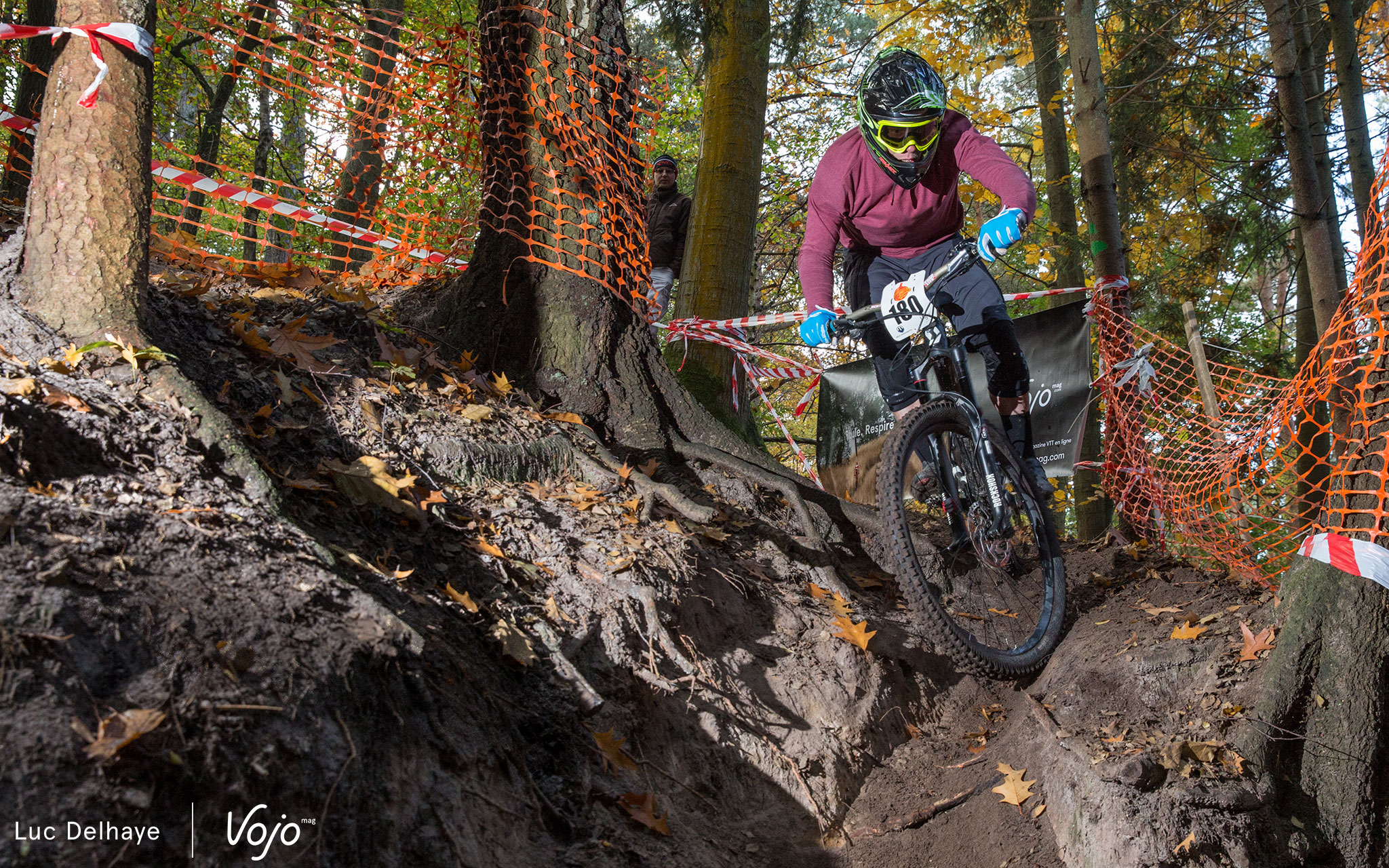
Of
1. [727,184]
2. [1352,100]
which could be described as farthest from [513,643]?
[1352,100]

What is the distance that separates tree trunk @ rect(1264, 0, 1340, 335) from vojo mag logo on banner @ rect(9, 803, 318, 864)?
258 inches

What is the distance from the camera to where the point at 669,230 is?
8062 millimetres

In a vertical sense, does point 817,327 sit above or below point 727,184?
below

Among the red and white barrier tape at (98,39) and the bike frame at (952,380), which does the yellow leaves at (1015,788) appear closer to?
the bike frame at (952,380)

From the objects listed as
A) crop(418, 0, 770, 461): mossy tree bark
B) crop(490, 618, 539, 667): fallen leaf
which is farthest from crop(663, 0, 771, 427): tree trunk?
crop(490, 618, 539, 667): fallen leaf

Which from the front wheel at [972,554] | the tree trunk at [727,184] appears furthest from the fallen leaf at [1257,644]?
the tree trunk at [727,184]

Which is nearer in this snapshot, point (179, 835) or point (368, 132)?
point (179, 835)

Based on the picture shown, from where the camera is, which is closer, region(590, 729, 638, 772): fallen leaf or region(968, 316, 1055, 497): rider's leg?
region(590, 729, 638, 772): fallen leaf

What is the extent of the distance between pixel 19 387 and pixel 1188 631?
3.77 metres

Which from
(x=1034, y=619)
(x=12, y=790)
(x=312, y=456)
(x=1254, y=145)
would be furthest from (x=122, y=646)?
(x=1254, y=145)

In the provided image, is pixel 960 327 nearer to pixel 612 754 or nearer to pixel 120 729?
pixel 612 754

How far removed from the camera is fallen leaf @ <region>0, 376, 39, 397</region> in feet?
6.66

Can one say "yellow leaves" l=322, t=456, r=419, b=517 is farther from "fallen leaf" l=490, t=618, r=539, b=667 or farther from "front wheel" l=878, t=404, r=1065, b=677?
"front wheel" l=878, t=404, r=1065, b=677

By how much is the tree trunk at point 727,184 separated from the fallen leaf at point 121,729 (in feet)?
17.0
